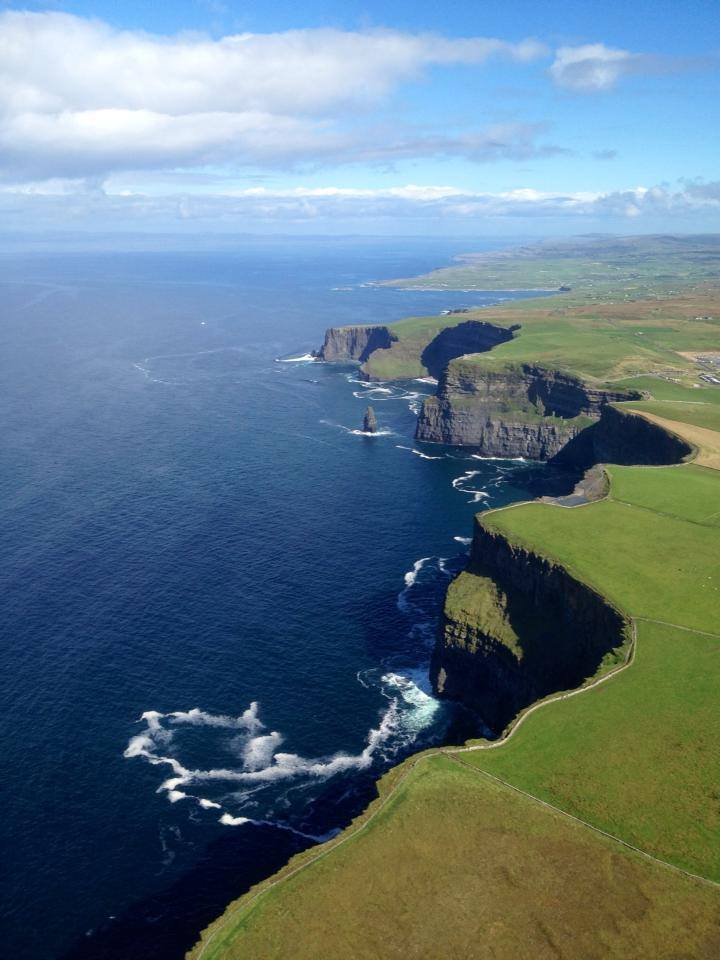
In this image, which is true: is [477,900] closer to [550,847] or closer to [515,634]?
[550,847]

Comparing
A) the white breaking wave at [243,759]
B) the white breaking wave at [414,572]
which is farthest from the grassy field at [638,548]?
the white breaking wave at [243,759]

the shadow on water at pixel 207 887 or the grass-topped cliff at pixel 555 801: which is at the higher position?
the grass-topped cliff at pixel 555 801

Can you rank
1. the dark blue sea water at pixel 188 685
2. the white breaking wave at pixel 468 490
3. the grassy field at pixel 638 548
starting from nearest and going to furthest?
the dark blue sea water at pixel 188 685, the grassy field at pixel 638 548, the white breaking wave at pixel 468 490

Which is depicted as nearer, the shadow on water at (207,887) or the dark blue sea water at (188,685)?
the shadow on water at (207,887)

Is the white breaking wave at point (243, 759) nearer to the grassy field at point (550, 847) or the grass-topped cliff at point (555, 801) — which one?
the grass-topped cliff at point (555, 801)

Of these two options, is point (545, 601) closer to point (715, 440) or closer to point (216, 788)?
point (216, 788)

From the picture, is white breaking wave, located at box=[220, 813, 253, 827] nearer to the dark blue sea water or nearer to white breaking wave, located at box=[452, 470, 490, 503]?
the dark blue sea water

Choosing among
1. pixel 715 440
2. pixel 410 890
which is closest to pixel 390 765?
pixel 410 890
